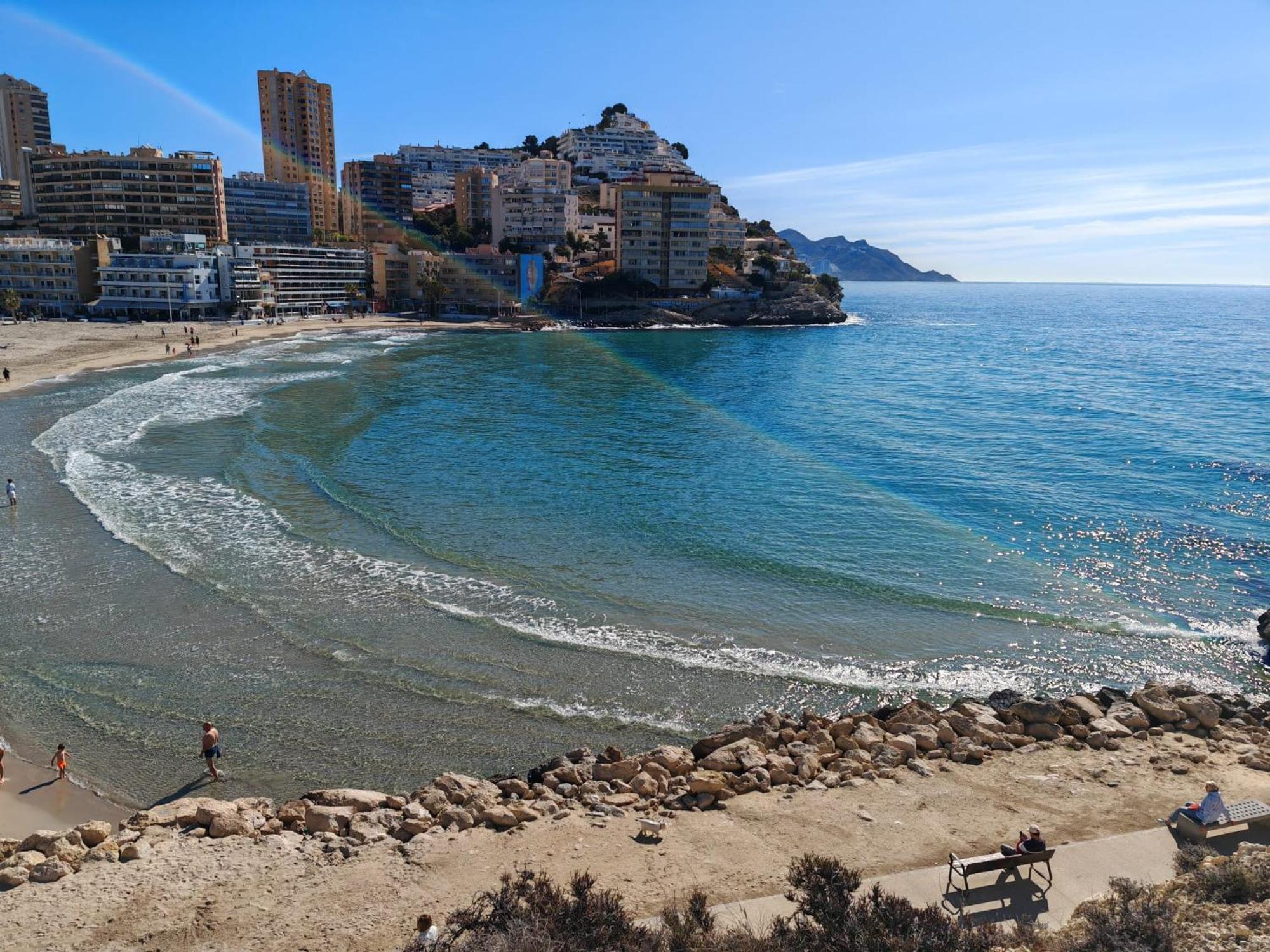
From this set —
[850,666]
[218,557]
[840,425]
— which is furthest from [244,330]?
[850,666]

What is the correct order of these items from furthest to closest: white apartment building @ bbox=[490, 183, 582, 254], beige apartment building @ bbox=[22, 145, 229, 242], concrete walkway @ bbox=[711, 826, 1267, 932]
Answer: white apartment building @ bbox=[490, 183, 582, 254]
beige apartment building @ bbox=[22, 145, 229, 242]
concrete walkway @ bbox=[711, 826, 1267, 932]

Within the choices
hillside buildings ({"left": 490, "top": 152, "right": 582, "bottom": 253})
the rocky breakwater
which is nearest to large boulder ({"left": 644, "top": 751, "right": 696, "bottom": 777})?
the rocky breakwater

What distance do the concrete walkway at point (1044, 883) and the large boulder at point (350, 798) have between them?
5158 mm

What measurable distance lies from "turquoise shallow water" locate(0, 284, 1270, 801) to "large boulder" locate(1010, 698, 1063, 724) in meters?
2.32

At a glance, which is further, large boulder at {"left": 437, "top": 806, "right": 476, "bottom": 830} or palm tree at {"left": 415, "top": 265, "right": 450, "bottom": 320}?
palm tree at {"left": 415, "top": 265, "right": 450, "bottom": 320}

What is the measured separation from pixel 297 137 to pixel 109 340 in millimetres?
98871

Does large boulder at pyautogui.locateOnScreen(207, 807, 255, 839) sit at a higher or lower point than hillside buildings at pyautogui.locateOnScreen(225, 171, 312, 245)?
lower

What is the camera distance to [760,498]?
29.4m

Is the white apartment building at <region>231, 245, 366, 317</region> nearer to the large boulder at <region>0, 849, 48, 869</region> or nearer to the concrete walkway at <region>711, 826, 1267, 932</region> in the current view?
the large boulder at <region>0, 849, 48, 869</region>

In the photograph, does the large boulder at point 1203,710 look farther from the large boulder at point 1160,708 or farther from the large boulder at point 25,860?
the large boulder at point 25,860

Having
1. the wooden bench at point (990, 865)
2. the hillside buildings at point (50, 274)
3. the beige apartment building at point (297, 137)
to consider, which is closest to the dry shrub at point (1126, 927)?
the wooden bench at point (990, 865)

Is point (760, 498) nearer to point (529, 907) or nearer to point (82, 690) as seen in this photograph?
point (82, 690)

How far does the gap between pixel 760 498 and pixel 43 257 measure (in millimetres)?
93784

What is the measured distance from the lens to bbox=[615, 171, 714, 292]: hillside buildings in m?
113
